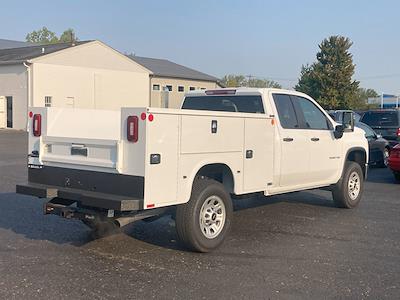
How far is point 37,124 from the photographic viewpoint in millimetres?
6707

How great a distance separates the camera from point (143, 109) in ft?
18.2

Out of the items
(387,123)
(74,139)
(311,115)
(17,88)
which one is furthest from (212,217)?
(17,88)

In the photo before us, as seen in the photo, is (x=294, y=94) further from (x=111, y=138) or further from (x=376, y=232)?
(x=111, y=138)

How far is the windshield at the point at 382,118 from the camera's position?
1773cm

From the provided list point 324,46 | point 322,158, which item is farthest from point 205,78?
point 322,158

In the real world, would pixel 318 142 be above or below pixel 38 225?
above

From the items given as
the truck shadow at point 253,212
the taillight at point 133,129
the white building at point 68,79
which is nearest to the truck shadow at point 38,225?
the truck shadow at point 253,212

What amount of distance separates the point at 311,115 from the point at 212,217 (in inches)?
122

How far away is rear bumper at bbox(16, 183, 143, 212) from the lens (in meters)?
5.61

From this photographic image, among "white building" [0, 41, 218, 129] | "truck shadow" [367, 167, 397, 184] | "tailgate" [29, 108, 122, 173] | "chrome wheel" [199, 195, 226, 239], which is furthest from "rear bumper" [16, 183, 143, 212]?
"white building" [0, 41, 218, 129]

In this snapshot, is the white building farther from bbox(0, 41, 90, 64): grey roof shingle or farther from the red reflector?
the red reflector

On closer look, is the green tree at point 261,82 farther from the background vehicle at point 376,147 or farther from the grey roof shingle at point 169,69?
the background vehicle at point 376,147

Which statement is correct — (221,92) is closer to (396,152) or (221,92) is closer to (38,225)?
(38,225)

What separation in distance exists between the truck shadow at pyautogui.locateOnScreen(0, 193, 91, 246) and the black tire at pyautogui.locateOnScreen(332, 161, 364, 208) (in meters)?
4.45
